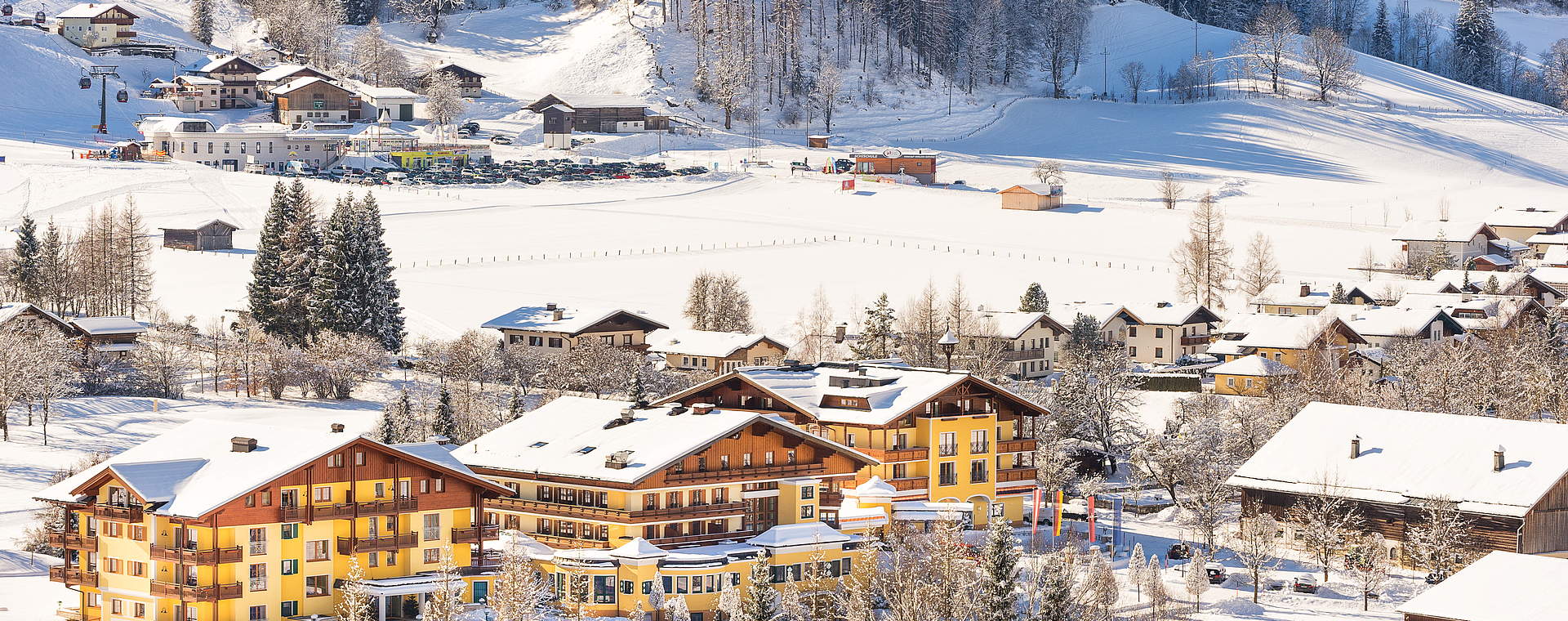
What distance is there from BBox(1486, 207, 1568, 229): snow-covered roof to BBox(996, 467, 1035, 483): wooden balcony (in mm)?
72917

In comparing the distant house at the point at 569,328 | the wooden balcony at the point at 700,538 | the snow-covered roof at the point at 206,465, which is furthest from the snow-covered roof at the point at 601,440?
the distant house at the point at 569,328

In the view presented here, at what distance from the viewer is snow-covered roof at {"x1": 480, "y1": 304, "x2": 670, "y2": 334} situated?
90375 mm

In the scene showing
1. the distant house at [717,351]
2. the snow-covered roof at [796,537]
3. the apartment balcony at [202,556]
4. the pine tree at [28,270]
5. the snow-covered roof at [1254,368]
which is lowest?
the snow-covered roof at [796,537]

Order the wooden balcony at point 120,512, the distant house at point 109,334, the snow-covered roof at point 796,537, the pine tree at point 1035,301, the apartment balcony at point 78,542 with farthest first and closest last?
1. the pine tree at point 1035,301
2. the distant house at point 109,334
3. the snow-covered roof at point 796,537
4. the apartment balcony at point 78,542
5. the wooden balcony at point 120,512

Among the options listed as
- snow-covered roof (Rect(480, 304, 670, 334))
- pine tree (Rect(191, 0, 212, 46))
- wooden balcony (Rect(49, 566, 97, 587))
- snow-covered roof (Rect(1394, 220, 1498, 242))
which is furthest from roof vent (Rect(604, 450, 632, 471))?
pine tree (Rect(191, 0, 212, 46))

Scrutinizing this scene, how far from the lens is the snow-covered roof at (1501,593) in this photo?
156 feet

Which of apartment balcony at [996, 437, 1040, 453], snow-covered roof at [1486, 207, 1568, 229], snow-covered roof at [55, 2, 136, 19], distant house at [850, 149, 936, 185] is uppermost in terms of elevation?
snow-covered roof at [55, 2, 136, 19]

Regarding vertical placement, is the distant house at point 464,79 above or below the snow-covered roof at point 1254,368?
above

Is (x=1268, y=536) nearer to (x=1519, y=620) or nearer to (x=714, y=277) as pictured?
(x=1519, y=620)

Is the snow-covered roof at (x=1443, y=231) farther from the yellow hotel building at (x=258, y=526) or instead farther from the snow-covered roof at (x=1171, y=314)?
the yellow hotel building at (x=258, y=526)

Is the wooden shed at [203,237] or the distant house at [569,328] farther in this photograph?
the wooden shed at [203,237]

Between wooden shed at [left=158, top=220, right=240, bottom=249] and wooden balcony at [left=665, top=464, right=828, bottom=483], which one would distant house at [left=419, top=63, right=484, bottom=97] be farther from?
wooden balcony at [left=665, top=464, right=828, bottom=483]

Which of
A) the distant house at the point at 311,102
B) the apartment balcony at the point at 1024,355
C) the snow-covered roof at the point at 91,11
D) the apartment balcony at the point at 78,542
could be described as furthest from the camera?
the snow-covered roof at the point at 91,11

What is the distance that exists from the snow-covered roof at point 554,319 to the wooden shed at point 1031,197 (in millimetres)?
48714
